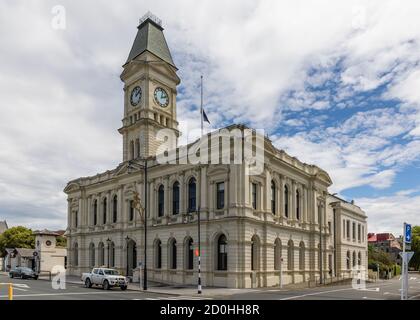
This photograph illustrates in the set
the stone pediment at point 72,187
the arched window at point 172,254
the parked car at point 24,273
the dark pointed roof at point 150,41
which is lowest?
the parked car at point 24,273

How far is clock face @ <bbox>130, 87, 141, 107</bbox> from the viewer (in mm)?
54406

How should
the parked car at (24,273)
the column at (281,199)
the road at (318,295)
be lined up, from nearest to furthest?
the road at (318,295) → the column at (281,199) → the parked car at (24,273)

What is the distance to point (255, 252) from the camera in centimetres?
3922

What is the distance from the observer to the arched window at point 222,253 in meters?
38.3

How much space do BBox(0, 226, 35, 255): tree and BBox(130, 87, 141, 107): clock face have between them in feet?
166

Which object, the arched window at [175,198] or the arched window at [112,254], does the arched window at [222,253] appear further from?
the arched window at [112,254]

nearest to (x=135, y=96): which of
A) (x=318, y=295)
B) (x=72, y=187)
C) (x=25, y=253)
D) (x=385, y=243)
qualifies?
(x=72, y=187)

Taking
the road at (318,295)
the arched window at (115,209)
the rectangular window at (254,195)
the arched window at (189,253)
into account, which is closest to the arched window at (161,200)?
the arched window at (189,253)

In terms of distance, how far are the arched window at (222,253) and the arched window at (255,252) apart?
2604 millimetres

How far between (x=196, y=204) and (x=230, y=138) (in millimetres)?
7689

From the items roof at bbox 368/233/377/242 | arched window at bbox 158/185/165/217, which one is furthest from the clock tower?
roof at bbox 368/233/377/242

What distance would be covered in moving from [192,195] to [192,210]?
1.48 m

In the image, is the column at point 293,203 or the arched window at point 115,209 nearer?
the column at point 293,203
